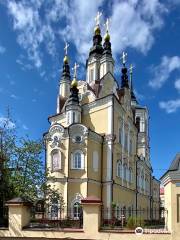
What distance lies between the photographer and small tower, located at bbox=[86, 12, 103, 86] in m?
41.8

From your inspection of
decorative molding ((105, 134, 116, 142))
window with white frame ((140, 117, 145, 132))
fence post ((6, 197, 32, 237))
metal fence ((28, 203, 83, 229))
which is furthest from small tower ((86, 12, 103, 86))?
fence post ((6, 197, 32, 237))

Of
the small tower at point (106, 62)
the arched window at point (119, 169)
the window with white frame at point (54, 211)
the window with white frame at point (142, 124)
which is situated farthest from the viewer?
the window with white frame at point (142, 124)

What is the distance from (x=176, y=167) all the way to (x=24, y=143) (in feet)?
35.5

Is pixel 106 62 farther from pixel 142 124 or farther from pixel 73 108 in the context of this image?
pixel 142 124

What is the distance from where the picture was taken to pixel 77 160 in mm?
33656

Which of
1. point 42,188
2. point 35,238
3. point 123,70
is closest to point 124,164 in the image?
point 123,70

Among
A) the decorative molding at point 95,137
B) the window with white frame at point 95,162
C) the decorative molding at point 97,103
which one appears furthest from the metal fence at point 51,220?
the decorative molding at point 97,103

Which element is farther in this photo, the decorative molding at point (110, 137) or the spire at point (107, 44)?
the spire at point (107, 44)

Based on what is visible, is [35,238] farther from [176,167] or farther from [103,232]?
[176,167]

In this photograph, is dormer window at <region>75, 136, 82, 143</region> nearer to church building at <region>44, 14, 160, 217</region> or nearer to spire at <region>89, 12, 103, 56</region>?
church building at <region>44, 14, 160, 217</region>

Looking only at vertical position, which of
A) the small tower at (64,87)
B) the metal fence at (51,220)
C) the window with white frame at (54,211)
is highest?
the small tower at (64,87)

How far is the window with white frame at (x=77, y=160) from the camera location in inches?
1321

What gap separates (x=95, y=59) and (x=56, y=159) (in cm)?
1350

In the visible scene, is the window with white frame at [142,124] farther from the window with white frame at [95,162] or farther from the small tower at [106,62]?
the window with white frame at [95,162]
